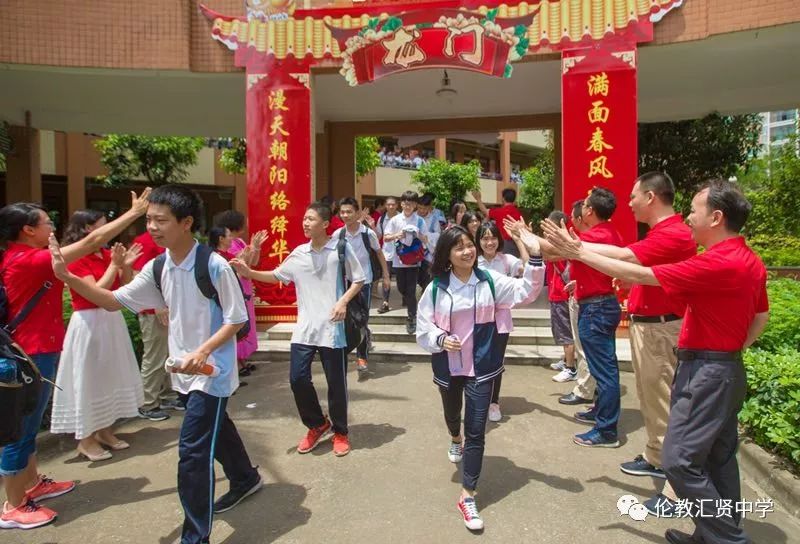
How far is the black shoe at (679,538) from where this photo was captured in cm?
265

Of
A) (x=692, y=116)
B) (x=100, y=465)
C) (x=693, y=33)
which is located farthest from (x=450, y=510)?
(x=692, y=116)

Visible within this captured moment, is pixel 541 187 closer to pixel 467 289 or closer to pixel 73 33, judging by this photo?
pixel 73 33

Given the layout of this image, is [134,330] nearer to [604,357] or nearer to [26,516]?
[26,516]

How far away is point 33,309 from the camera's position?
3.07 metres

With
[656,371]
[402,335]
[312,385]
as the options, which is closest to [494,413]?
[656,371]

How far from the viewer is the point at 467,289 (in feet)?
10.1

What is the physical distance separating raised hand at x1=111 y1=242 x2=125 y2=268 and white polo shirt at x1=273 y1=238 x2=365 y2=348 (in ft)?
3.34

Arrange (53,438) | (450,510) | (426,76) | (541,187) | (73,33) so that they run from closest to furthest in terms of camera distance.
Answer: (450,510), (53,438), (73,33), (426,76), (541,187)

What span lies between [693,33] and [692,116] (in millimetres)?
4805

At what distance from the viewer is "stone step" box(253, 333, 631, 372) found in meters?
6.17

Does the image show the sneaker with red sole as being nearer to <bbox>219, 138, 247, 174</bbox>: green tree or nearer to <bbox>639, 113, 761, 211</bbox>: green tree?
<bbox>219, 138, 247, 174</bbox>: green tree

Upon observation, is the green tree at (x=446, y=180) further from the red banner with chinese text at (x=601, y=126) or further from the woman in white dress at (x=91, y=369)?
the woman in white dress at (x=91, y=369)

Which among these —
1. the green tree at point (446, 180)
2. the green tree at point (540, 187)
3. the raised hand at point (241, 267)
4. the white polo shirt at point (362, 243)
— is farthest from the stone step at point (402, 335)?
the green tree at point (446, 180)

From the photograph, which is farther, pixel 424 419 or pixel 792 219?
pixel 792 219
